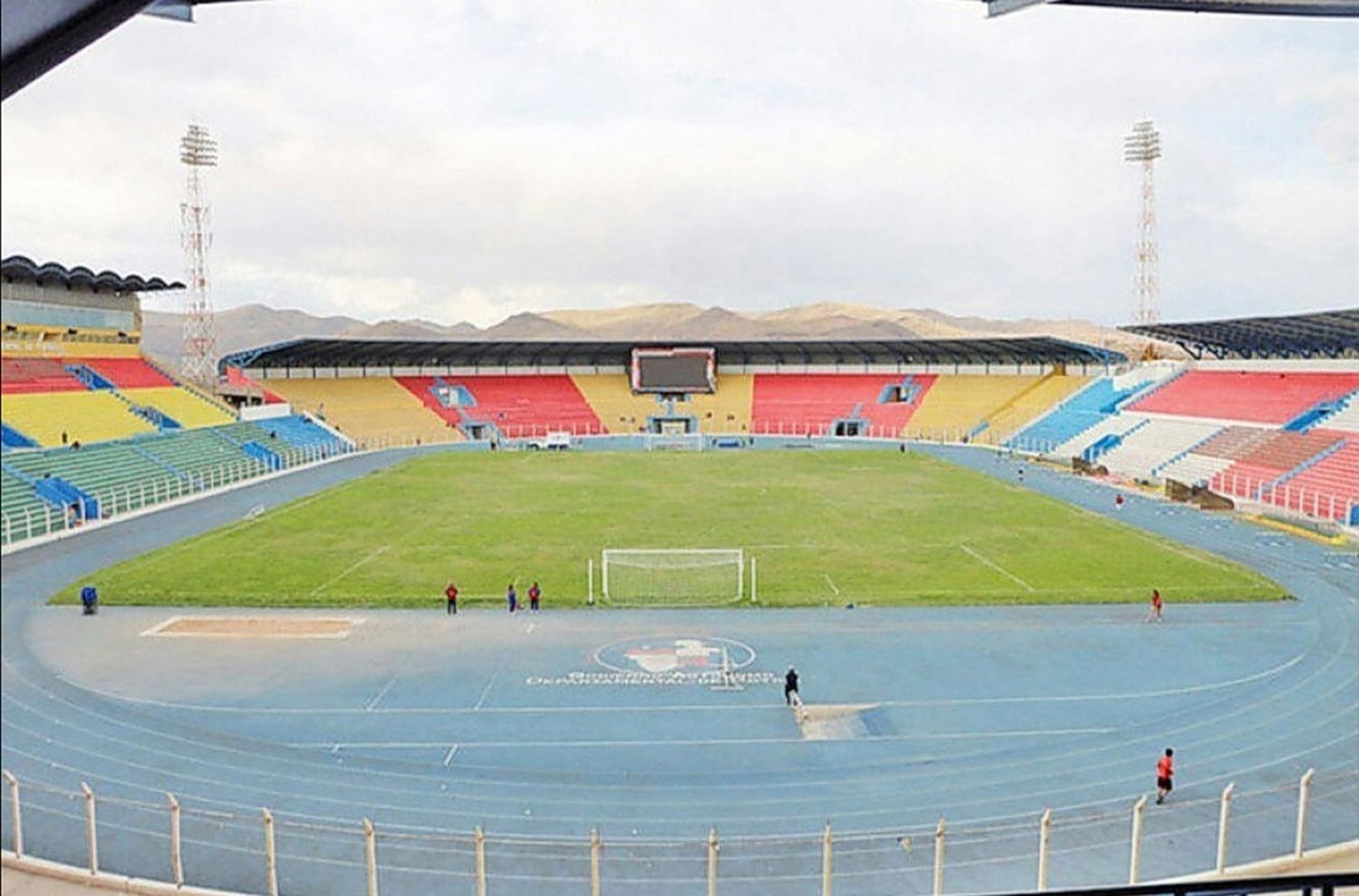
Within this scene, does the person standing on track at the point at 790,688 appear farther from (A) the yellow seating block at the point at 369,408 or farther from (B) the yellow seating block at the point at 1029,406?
(B) the yellow seating block at the point at 1029,406

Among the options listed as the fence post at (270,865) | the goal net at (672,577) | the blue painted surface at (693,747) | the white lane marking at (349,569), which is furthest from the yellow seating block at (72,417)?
the goal net at (672,577)

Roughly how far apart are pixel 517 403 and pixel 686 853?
213 feet

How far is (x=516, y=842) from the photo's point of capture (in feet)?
37.2

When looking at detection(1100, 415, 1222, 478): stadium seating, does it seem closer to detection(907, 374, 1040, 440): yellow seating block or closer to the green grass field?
the green grass field

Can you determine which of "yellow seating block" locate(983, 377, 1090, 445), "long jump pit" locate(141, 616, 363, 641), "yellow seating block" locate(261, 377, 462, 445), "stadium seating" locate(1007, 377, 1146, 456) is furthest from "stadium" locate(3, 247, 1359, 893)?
"yellow seating block" locate(983, 377, 1090, 445)

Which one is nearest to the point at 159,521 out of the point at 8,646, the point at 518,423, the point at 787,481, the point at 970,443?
the point at 787,481

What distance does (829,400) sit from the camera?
76.8 meters

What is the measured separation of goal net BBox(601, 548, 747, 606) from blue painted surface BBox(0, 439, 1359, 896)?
159cm

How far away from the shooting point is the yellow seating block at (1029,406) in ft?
215

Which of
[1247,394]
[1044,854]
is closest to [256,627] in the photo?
[1044,854]

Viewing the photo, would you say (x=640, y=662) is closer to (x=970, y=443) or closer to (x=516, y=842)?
(x=516, y=842)

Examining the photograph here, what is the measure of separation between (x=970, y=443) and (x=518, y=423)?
30.1 metres

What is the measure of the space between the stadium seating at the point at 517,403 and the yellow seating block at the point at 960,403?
22.7m

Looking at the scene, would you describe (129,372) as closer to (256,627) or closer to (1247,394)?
(256,627)
